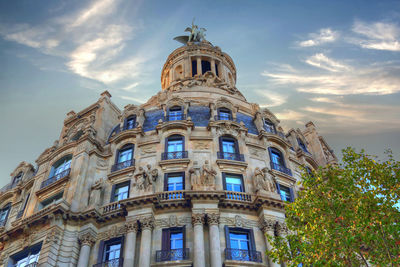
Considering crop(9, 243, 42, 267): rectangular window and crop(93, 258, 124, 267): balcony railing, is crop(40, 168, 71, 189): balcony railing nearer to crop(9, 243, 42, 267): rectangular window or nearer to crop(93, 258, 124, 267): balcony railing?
crop(9, 243, 42, 267): rectangular window

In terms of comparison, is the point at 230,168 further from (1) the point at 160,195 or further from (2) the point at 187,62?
(2) the point at 187,62

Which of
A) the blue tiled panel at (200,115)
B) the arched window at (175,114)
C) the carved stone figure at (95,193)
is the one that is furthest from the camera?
the arched window at (175,114)

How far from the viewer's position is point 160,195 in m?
27.3

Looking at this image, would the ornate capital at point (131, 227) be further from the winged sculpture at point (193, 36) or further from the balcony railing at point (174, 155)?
the winged sculpture at point (193, 36)

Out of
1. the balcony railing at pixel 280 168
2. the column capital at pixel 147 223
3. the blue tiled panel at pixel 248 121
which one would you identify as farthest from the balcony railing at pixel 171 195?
the blue tiled panel at pixel 248 121

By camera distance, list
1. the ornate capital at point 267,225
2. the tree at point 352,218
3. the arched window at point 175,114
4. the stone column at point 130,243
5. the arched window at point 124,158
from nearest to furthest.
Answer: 1. the tree at point 352,218
2. the stone column at point 130,243
3. the ornate capital at point 267,225
4. the arched window at point 124,158
5. the arched window at point 175,114

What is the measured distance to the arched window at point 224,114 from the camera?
3600cm

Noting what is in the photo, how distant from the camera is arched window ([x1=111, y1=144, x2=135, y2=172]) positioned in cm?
3148

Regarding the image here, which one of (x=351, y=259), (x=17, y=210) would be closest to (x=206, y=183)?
(x=351, y=259)

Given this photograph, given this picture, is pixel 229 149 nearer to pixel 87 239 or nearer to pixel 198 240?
pixel 198 240

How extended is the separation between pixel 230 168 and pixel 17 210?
74.5 feet

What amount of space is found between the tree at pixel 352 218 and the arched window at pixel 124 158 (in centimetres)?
1600

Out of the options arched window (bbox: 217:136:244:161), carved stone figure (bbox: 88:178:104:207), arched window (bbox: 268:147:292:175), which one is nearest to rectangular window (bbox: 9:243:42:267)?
carved stone figure (bbox: 88:178:104:207)

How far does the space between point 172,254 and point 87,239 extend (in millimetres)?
6726
